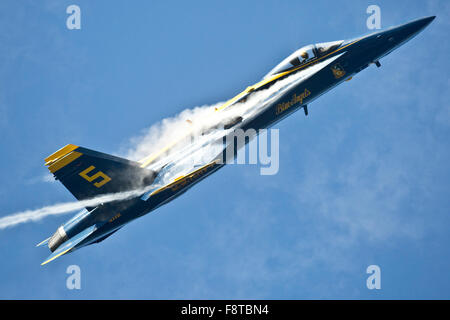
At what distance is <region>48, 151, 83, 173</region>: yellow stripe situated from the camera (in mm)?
21047

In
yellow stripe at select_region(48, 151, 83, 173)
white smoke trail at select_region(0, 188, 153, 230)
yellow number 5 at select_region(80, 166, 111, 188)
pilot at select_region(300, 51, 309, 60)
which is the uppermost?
pilot at select_region(300, 51, 309, 60)

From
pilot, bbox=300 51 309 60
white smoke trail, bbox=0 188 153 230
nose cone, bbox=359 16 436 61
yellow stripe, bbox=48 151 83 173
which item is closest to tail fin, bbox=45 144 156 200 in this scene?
yellow stripe, bbox=48 151 83 173

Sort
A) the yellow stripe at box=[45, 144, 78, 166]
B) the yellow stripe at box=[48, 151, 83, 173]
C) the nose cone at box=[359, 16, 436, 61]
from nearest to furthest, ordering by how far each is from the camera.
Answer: the yellow stripe at box=[45, 144, 78, 166] < the yellow stripe at box=[48, 151, 83, 173] < the nose cone at box=[359, 16, 436, 61]

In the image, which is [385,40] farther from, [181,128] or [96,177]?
[96,177]

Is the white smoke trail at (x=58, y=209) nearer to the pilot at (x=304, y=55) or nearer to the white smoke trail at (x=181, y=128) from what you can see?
the white smoke trail at (x=181, y=128)

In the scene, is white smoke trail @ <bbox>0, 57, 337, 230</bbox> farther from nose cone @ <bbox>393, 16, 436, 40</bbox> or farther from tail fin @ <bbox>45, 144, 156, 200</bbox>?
nose cone @ <bbox>393, 16, 436, 40</bbox>

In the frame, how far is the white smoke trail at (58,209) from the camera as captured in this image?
22328 millimetres

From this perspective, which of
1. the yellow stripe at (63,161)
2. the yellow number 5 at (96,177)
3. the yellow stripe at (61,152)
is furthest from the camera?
the yellow number 5 at (96,177)

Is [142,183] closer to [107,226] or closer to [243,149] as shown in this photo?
[107,226]

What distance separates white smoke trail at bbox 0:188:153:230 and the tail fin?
179 millimetres

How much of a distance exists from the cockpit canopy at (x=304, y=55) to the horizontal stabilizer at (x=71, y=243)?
855 centimetres

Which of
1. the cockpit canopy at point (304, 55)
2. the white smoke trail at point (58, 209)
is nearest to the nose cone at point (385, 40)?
the cockpit canopy at point (304, 55)

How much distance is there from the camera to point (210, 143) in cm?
2277

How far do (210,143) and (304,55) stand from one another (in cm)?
471
